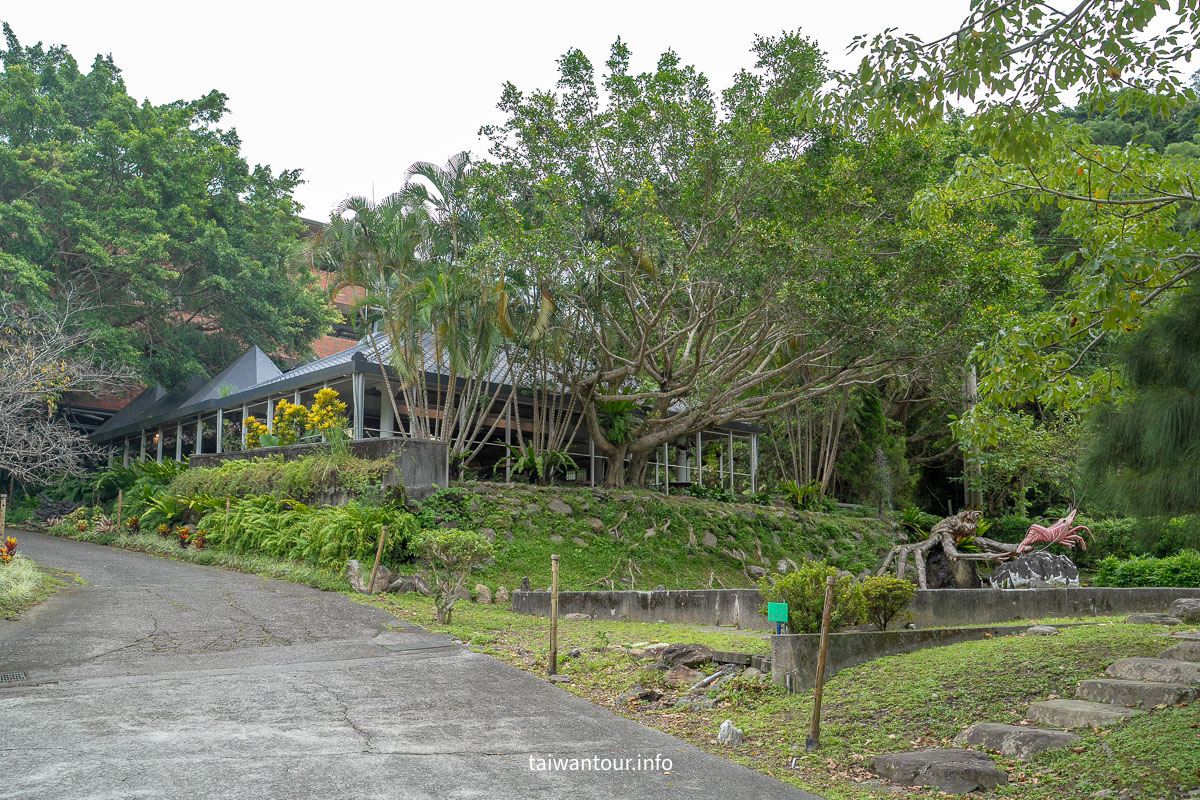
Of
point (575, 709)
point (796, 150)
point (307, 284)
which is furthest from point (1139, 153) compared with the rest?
point (307, 284)

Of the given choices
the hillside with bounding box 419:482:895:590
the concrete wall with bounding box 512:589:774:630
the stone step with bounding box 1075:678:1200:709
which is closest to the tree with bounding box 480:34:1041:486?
the hillside with bounding box 419:482:895:590

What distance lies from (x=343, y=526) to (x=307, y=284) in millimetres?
16927

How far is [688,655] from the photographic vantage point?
8.09 meters

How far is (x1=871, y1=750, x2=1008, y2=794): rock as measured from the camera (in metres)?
5.07

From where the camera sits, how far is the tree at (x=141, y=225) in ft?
80.2

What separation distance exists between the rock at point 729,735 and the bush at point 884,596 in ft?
7.99

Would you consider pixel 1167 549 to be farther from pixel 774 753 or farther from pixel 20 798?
pixel 20 798

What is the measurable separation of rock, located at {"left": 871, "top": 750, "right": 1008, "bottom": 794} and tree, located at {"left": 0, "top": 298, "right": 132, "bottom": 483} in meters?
15.1

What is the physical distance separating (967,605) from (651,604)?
4.08 metres

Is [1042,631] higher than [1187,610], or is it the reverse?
[1187,610]

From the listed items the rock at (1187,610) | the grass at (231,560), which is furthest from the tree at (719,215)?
the rock at (1187,610)

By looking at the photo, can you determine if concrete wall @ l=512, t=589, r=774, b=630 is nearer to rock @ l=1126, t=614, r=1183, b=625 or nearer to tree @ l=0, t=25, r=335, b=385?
rock @ l=1126, t=614, r=1183, b=625

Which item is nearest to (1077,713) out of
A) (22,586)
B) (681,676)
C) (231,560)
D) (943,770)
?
(943,770)

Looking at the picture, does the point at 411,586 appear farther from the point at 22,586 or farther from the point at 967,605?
the point at 967,605
